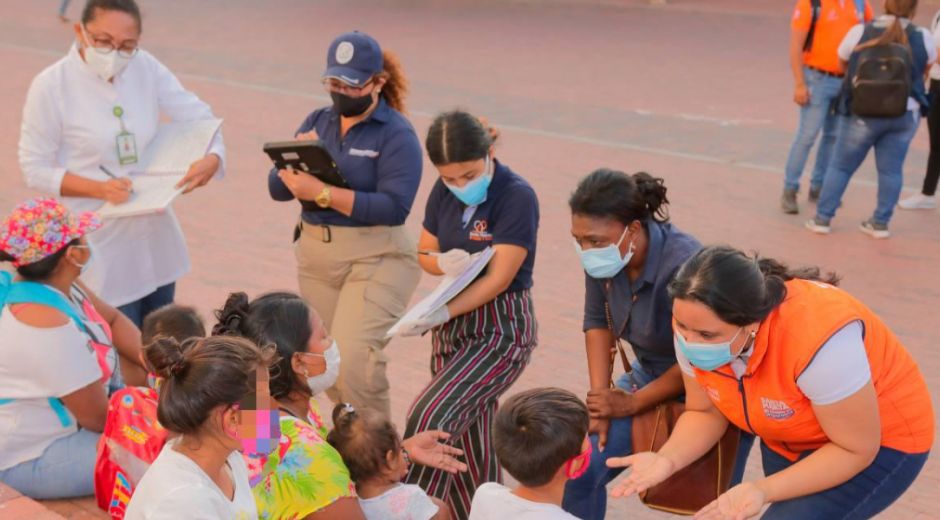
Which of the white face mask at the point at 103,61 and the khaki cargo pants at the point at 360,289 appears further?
the white face mask at the point at 103,61

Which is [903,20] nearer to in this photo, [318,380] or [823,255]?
[823,255]

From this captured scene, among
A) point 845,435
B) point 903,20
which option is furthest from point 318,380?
point 903,20

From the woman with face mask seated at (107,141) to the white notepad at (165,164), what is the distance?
1.7 inches

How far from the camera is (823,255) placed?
812cm

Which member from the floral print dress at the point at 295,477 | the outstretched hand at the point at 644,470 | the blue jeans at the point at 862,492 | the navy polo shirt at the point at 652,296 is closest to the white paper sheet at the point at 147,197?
the floral print dress at the point at 295,477

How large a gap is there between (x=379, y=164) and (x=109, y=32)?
138 cm

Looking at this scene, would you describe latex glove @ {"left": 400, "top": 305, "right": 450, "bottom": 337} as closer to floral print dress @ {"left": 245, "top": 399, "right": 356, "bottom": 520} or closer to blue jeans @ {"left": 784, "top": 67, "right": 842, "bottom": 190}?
floral print dress @ {"left": 245, "top": 399, "right": 356, "bottom": 520}

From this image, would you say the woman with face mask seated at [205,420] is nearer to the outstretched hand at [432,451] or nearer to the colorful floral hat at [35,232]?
the outstretched hand at [432,451]

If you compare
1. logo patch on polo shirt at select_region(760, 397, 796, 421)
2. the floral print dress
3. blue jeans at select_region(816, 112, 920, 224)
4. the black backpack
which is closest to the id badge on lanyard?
the floral print dress

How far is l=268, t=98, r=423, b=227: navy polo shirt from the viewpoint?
199 inches

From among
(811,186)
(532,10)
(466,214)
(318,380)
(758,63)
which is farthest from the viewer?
(532,10)

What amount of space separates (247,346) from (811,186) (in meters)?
6.88

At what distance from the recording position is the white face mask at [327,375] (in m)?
3.95

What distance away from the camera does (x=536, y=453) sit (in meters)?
3.43
